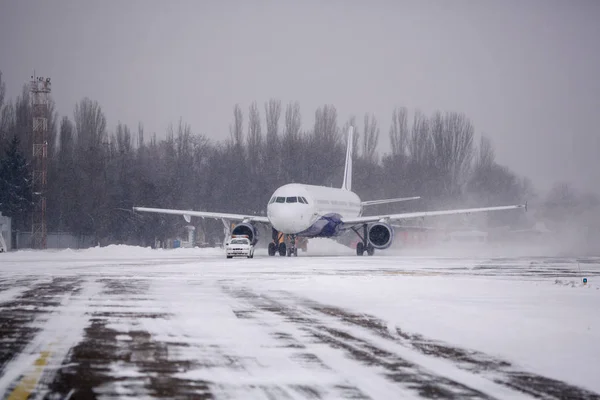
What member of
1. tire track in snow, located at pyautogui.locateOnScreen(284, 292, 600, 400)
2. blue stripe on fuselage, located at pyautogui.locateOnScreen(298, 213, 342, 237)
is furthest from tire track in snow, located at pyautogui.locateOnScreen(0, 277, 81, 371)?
blue stripe on fuselage, located at pyautogui.locateOnScreen(298, 213, 342, 237)

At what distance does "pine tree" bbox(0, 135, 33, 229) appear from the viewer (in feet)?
247

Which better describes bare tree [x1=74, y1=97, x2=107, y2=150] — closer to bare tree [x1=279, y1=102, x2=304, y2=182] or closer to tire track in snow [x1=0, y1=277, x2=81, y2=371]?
bare tree [x1=279, y1=102, x2=304, y2=182]

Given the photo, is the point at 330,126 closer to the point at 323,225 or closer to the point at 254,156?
the point at 254,156

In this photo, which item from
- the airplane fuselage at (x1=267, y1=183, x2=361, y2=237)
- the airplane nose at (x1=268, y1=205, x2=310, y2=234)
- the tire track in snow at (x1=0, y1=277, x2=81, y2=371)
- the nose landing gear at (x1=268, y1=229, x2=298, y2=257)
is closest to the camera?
the tire track in snow at (x1=0, y1=277, x2=81, y2=371)

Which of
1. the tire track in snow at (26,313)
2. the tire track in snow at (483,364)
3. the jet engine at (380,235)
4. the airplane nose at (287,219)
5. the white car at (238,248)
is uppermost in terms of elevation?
the airplane nose at (287,219)

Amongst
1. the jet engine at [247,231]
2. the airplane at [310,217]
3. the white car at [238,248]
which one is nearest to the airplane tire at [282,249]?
the airplane at [310,217]

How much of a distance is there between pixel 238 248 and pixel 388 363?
35184mm

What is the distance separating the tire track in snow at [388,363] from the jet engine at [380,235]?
3469 cm

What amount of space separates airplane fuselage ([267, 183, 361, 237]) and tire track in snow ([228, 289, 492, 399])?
32.1 metres

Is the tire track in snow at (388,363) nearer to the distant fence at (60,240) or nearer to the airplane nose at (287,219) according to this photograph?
the airplane nose at (287,219)

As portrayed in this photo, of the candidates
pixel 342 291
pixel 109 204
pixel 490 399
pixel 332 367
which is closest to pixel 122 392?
pixel 332 367

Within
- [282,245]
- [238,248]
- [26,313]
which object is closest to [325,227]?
[282,245]

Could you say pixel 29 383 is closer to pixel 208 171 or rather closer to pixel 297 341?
pixel 297 341

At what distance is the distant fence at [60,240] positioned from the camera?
2931 inches
